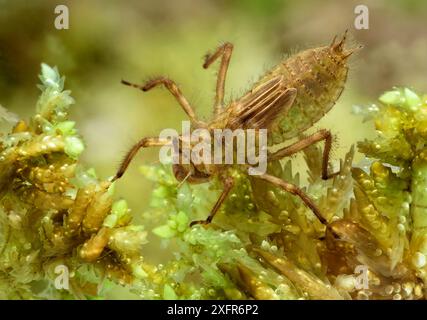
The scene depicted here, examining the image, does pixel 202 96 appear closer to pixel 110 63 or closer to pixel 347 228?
pixel 110 63

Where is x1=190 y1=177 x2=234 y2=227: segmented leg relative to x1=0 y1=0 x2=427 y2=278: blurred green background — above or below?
below

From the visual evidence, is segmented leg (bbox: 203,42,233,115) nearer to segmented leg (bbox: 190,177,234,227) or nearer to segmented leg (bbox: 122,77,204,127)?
segmented leg (bbox: 122,77,204,127)

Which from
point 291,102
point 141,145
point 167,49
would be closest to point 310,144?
point 291,102

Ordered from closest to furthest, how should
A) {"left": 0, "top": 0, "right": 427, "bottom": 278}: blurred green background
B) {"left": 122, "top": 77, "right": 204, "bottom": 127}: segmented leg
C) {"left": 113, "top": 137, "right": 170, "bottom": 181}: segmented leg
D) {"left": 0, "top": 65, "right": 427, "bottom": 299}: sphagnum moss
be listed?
{"left": 0, "top": 65, "right": 427, "bottom": 299}: sphagnum moss
{"left": 113, "top": 137, "right": 170, "bottom": 181}: segmented leg
{"left": 122, "top": 77, "right": 204, "bottom": 127}: segmented leg
{"left": 0, "top": 0, "right": 427, "bottom": 278}: blurred green background

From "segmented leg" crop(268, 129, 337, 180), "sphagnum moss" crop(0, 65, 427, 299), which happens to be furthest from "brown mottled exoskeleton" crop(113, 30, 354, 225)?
"sphagnum moss" crop(0, 65, 427, 299)

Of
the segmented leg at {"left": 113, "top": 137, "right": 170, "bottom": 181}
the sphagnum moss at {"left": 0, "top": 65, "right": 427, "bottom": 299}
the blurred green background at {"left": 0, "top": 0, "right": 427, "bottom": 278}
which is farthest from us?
the blurred green background at {"left": 0, "top": 0, "right": 427, "bottom": 278}

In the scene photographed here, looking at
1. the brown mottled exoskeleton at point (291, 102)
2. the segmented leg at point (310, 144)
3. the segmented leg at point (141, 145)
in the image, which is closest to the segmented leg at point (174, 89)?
the brown mottled exoskeleton at point (291, 102)

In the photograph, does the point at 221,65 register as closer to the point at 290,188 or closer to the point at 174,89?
the point at 174,89
